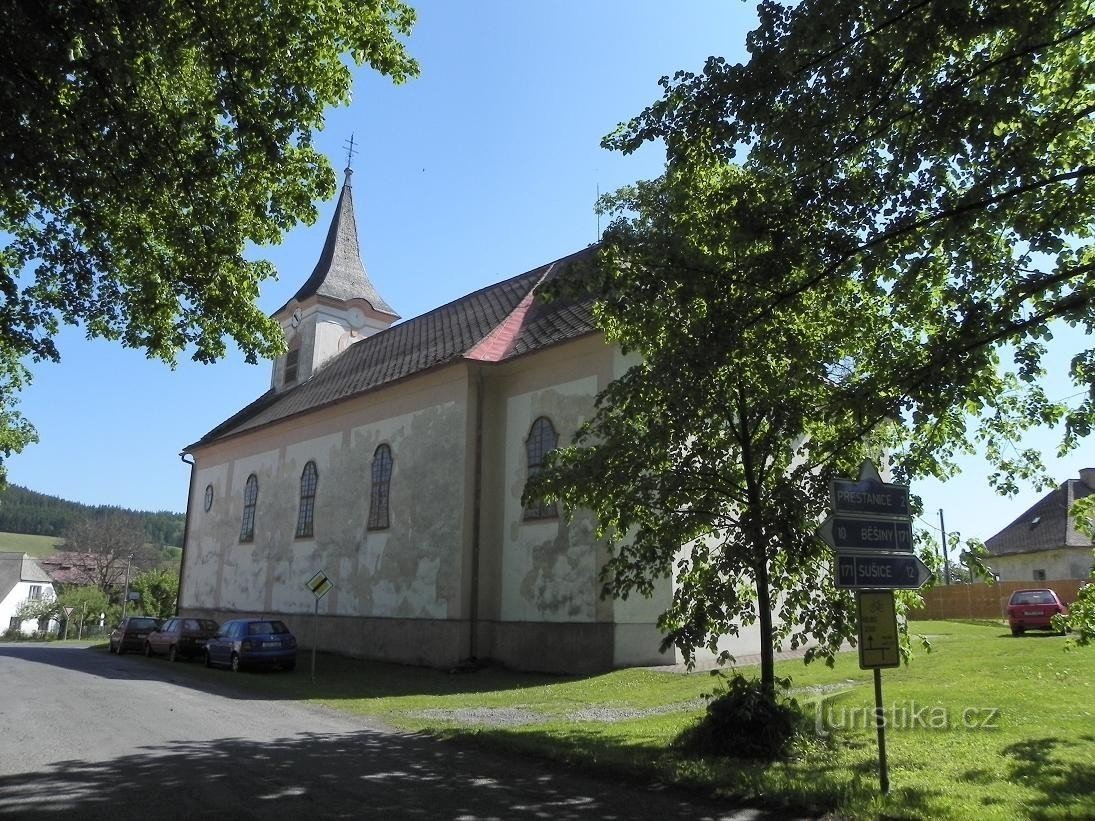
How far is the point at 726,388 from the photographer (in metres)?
9.77

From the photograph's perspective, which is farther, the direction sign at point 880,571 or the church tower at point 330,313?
Result: the church tower at point 330,313

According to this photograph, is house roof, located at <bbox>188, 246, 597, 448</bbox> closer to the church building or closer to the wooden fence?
the church building

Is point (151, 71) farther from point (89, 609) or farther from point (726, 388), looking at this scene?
point (89, 609)

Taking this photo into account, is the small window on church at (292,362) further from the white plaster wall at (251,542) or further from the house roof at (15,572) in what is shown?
the house roof at (15,572)

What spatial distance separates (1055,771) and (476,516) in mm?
15525

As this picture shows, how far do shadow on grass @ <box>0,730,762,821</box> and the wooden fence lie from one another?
37314 millimetres

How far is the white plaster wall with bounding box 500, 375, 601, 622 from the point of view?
19141 mm

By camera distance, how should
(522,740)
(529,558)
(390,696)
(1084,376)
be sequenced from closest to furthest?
(1084,376) → (522,740) → (390,696) → (529,558)

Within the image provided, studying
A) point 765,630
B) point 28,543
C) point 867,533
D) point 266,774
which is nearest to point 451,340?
point 765,630

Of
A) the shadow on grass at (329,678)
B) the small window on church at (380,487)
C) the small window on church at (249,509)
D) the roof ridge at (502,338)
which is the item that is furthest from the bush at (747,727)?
the small window on church at (249,509)

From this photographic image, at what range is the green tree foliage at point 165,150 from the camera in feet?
28.0

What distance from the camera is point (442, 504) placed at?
73.0 ft

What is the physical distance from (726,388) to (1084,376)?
11.8 feet

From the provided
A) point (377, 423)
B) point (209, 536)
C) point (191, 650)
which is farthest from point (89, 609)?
point (377, 423)
